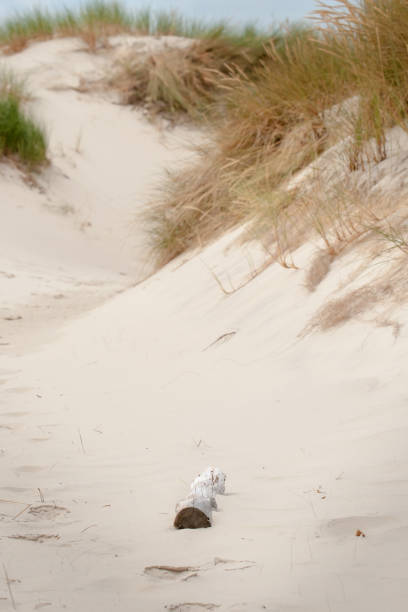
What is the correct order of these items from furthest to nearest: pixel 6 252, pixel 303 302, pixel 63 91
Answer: pixel 63 91, pixel 6 252, pixel 303 302

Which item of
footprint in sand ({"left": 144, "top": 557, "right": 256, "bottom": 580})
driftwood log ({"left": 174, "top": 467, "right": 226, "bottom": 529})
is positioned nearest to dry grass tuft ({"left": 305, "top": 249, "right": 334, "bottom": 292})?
driftwood log ({"left": 174, "top": 467, "right": 226, "bottom": 529})

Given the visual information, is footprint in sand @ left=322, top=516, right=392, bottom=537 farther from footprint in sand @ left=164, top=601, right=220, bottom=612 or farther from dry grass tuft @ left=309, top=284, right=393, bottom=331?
dry grass tuft @ left=309, top=284, right=393, bottom=331

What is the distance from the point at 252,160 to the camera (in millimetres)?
4738

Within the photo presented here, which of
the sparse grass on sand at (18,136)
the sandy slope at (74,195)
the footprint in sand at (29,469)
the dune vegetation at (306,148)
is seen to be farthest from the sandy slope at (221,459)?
the sparse grass on sand at (18,136)

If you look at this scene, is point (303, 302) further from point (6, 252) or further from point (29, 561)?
point (6, 252)

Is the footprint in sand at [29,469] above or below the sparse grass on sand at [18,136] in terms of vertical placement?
above

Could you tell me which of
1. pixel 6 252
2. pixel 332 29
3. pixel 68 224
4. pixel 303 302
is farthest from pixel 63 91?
pixel 303 302

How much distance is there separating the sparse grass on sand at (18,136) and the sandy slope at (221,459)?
5844 mm

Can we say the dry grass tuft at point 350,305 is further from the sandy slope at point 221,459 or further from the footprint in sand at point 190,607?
the footprint in sand at point 190,607

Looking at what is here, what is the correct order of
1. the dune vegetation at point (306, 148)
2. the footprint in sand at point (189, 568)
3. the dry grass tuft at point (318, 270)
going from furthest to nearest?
the dune vegetation at point (306, 148)
the dry grass tuft at point (318, 270)
the footprint in sand at point (189, 568)

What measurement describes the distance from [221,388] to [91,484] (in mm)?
800

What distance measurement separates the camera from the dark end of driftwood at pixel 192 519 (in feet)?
5.01

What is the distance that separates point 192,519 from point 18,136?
8304 mm

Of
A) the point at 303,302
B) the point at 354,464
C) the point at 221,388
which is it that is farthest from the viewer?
the point at 303,302
